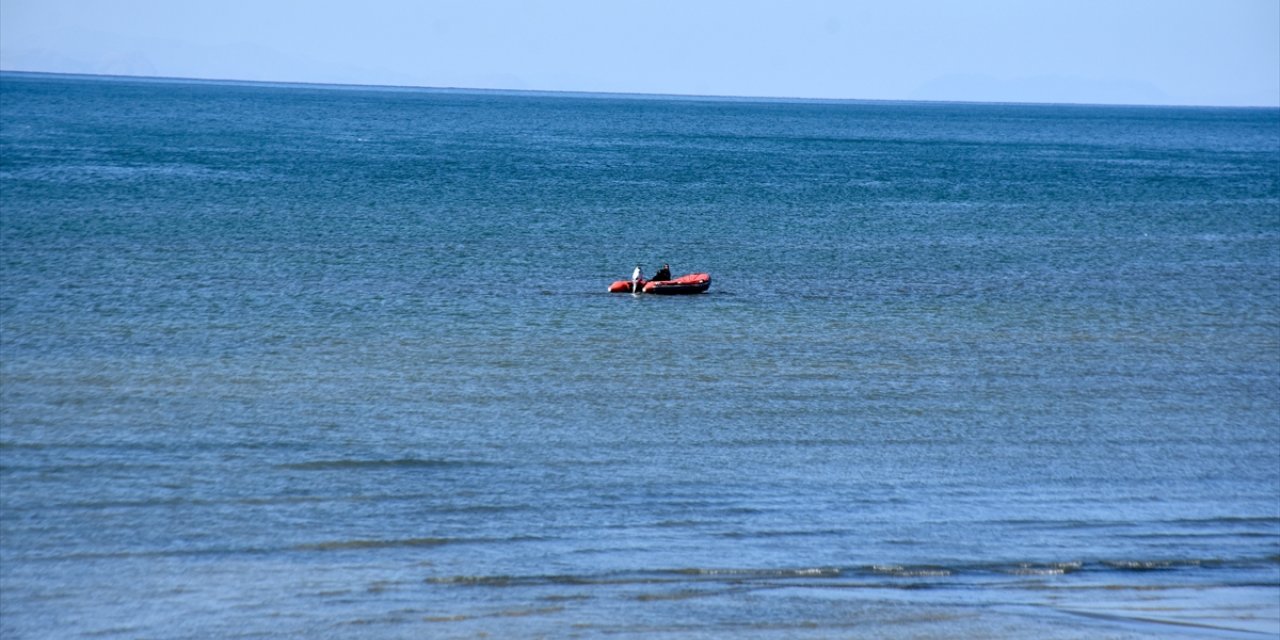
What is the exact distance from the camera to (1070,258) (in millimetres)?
48781

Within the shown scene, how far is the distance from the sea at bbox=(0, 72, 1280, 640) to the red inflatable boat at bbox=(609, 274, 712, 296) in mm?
1051

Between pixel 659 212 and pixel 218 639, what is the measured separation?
48099 millimetres

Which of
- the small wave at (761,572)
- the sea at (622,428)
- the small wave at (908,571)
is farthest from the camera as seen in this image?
the small wave at (908,571)

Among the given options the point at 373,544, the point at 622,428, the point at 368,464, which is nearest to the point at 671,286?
the point at 622,428

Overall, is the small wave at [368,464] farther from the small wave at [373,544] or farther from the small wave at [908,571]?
the small wave at [908,571]

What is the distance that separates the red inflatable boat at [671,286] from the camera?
3956cm

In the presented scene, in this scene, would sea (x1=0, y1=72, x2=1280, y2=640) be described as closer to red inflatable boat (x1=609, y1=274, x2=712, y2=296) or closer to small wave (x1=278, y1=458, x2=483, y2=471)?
small wave (x1=278, y1=458, x2=483, y2=471)

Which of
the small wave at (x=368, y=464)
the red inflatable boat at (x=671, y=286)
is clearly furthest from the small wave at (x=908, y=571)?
the red inflatable boat at (x=671, y=286)

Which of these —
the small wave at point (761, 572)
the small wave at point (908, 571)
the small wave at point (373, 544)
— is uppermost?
the small wave at point (908, 571)

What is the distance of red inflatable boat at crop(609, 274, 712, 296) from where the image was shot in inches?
1558

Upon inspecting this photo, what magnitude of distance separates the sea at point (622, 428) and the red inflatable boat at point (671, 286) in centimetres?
105

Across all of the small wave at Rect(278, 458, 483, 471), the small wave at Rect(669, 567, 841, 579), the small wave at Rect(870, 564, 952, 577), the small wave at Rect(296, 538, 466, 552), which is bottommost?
the small wave at Rect(278, 458, 483, 471)

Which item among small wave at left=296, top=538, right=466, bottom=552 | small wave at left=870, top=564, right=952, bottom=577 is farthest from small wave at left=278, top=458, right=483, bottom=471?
small wave at left=870, top=564, right=952, bottom=577

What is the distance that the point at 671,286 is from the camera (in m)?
39.5
